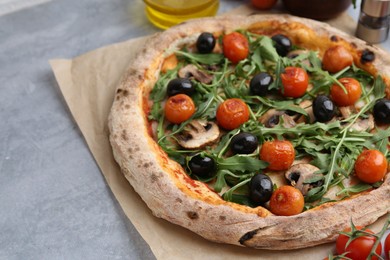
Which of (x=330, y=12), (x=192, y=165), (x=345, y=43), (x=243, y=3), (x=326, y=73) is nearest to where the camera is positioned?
(x=192, y=165)

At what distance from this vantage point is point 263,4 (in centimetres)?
509

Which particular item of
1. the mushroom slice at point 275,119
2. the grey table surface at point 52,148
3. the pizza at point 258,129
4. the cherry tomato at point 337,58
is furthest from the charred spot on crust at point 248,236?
the cherry tomato at point 337,58

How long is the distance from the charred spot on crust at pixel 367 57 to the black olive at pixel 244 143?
41.4 inches

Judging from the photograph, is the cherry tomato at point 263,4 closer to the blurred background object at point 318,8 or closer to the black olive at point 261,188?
the blurred background object at point 318,8

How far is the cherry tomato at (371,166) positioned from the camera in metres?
3.45

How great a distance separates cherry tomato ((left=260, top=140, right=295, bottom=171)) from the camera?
11.6 feet

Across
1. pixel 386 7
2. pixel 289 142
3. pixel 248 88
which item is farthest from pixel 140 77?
pixel 386 7

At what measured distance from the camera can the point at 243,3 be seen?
17.1ft

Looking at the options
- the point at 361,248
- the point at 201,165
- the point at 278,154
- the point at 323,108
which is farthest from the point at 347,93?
the point at 361,248

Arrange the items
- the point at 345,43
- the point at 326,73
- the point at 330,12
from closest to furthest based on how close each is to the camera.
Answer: the point at 326,73, the point at 345,43, the point at 330,12

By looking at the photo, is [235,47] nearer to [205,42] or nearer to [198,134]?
[205,42]

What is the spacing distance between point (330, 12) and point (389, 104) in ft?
4.29

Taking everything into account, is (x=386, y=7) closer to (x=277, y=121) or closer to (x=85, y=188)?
(x=277, y=121)

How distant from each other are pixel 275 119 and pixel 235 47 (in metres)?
0.67
